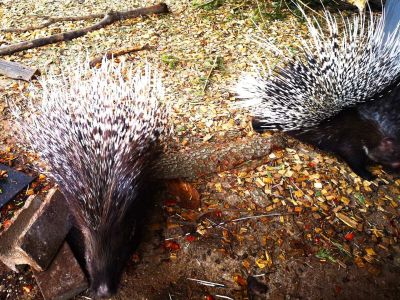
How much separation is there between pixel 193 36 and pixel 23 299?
266 centimetres

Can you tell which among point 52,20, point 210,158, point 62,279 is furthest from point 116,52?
point 62,279

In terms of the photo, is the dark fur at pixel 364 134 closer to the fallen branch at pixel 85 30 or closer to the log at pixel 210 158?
the log at pixel 210 158

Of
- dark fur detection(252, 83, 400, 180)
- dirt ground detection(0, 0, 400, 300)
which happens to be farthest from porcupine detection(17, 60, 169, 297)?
dark fur detection(252, 83, 400, 180)

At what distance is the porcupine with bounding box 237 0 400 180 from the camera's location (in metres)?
2.13

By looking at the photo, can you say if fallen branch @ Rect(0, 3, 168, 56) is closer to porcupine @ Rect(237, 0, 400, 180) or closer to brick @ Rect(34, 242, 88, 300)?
porcupine @ Rect(237, 0, 400, 180)

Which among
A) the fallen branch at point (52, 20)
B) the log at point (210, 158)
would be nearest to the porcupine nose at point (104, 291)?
the log at point (210, 158)

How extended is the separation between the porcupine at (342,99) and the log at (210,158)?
18 cm

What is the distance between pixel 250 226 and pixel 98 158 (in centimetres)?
90

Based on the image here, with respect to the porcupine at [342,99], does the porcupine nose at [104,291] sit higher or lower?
lower

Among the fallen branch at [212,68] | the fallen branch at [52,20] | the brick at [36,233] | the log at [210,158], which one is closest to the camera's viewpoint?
the brick at [36,233]

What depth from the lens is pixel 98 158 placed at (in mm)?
1588

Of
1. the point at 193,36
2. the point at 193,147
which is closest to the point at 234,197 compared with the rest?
the point at 193,147

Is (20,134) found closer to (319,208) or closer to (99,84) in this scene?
(99,84)

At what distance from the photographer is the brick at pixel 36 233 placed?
1.51 m
